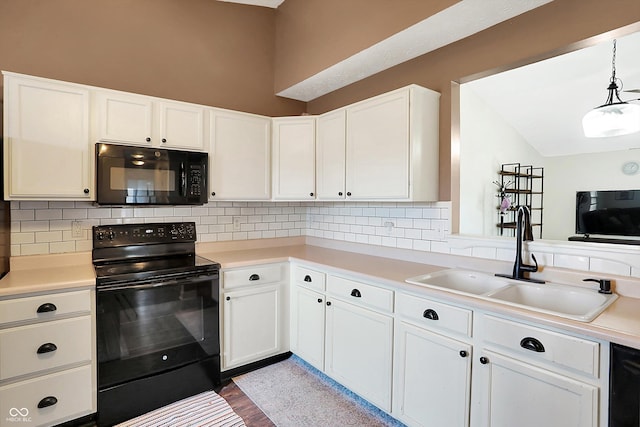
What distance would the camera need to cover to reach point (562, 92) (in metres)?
3.87

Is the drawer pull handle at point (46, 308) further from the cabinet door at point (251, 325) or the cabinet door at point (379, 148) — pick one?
the cabinet door at point (379, 148)

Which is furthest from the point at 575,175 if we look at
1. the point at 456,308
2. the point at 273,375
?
the point at 273,375

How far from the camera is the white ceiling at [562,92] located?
10.4 feet

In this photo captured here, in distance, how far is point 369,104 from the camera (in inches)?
97.4

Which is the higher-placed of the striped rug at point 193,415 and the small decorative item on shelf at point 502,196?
the small decorative item on shelf at point 502,196

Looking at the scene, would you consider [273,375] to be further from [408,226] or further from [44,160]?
[44,160]

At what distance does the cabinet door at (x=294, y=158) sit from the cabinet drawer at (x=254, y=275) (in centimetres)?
66

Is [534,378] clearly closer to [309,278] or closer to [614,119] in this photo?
[309,278]

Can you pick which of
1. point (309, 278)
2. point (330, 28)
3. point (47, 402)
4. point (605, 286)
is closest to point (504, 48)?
point (330, 28)

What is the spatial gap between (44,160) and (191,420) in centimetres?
186

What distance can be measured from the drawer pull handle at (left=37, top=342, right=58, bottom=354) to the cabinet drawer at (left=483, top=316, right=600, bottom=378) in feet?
7.57

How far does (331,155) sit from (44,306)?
215cm

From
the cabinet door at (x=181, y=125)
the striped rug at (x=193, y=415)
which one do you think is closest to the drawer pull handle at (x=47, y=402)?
the striped rug at (x=193, y=415)

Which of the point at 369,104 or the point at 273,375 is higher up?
the point at 369,104
